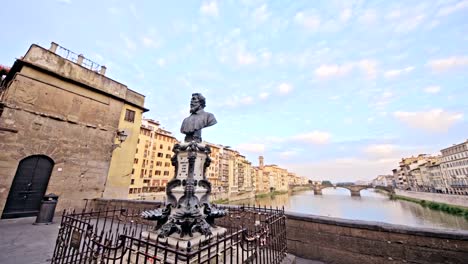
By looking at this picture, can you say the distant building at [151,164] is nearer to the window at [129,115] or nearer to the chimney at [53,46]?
the window at [129,115]

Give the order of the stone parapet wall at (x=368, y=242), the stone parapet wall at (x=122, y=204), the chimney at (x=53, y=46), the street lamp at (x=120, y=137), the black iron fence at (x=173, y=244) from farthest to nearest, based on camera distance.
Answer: the street lamp at (x=120, y=137), the chimney at (x=53, y=46), the stone parapet wall at (x=122, y=204), the stone parapet wall at (x=368, y=242), the black iron fence at (x=173, y=244)

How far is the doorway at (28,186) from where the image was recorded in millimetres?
7297

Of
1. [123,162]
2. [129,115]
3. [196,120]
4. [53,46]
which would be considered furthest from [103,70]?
[196,120]

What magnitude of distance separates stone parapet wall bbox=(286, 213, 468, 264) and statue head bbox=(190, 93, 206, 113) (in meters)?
3.39

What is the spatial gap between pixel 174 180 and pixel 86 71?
9921mm

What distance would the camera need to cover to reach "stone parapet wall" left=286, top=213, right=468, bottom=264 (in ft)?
10.1

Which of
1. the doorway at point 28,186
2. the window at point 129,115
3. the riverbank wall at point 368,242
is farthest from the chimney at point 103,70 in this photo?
the riverbank wall at point 368,242

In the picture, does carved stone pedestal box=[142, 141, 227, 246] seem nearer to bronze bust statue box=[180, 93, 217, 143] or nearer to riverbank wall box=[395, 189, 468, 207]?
bronze bust statue box=[180, 93, 217, 143]

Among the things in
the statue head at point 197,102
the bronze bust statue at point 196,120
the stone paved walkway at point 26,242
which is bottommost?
the stone paved walkway at point 26,242

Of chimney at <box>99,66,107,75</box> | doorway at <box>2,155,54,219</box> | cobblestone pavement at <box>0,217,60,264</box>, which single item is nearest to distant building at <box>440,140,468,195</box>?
cobblestone pavement at <box>0,217,60,264</box>

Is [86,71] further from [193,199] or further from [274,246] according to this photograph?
[274,246]

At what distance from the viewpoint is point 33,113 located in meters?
7.96

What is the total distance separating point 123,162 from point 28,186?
4.14 metres

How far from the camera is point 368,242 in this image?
3656 mm
